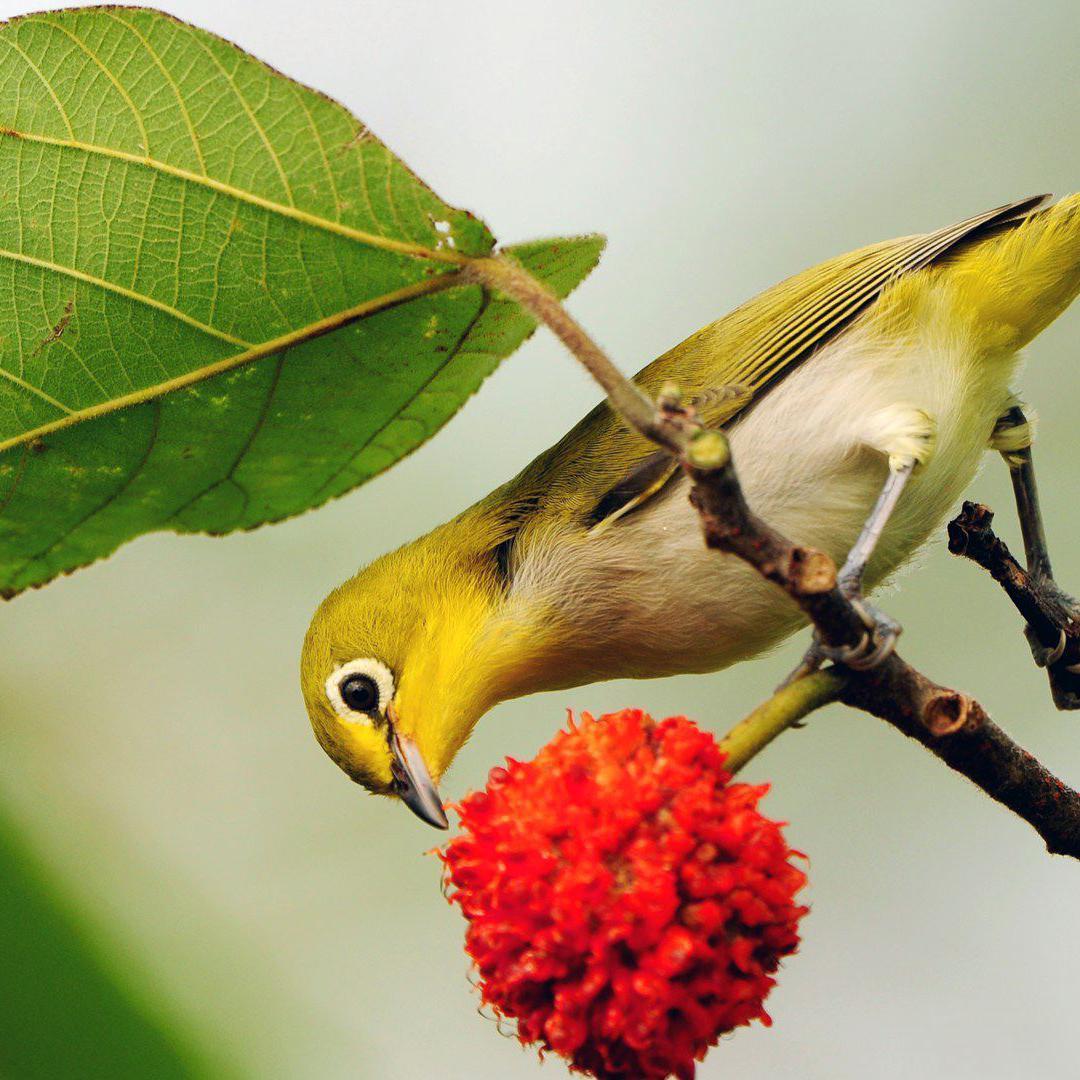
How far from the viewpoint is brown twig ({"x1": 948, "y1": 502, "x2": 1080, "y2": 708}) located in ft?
10.5

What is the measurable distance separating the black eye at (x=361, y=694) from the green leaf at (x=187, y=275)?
0.98 metres

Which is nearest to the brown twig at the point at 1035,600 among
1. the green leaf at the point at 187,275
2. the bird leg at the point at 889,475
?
the bird leg at the point at 889,475

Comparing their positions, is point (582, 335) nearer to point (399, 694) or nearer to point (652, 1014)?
point (652, 1014)

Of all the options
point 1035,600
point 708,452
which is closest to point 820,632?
point 708,452

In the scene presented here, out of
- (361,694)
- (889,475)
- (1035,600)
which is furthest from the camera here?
(361,694)

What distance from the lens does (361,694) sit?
12.6 ft

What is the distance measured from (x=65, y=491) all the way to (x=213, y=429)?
0.41 m

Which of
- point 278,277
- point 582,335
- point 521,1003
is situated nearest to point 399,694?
point 278,277

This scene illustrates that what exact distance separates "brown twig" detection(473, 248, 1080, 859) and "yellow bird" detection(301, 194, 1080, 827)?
1218 millimetres

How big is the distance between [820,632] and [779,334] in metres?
1.94

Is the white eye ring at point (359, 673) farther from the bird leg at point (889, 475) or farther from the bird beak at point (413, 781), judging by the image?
the bird leg at point (889, 475)

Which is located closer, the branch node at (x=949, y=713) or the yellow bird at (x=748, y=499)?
the branch node at (x=949, y=713)

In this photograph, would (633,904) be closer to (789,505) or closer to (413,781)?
(413,781)

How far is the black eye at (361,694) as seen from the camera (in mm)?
3840
